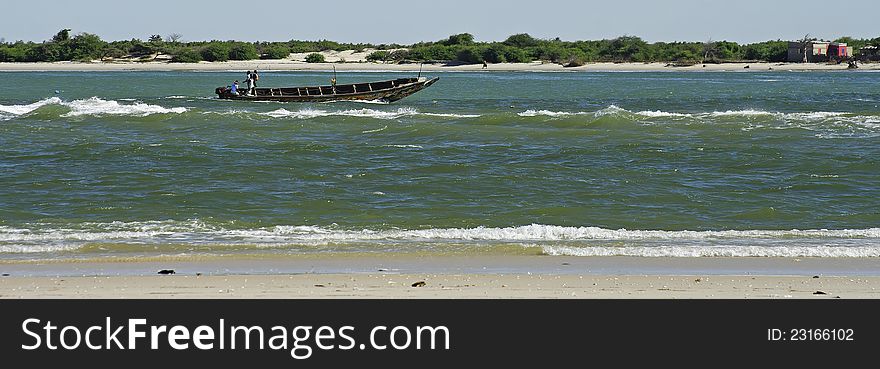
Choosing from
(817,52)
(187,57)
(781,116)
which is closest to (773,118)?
(781,116)

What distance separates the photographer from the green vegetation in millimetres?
99500

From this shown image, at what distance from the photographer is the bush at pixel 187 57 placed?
101562 mm

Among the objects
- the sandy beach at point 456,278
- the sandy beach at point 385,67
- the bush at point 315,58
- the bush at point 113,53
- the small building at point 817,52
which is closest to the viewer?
the sandy beach at point 456,278

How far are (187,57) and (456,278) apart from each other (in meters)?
96.8

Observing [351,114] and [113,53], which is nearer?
[351,114]

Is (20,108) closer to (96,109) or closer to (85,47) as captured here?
(96,109)

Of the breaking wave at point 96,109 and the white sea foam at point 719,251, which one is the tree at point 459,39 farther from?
the white sea foam at point 719,251

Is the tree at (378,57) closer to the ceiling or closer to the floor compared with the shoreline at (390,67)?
closer to the ceiling

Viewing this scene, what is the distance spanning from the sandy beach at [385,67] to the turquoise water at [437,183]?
181ft

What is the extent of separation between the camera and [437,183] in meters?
17.6

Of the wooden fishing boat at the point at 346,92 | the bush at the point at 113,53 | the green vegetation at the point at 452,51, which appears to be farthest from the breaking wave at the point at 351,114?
the bush at the point at 113,53

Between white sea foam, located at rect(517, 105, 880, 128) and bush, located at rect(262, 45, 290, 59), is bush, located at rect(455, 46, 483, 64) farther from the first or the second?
white sea foam, located at rect(517, 105, 880, 128)

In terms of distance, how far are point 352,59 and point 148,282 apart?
95.6 m

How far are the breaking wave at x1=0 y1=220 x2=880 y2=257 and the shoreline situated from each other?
2941 inches
